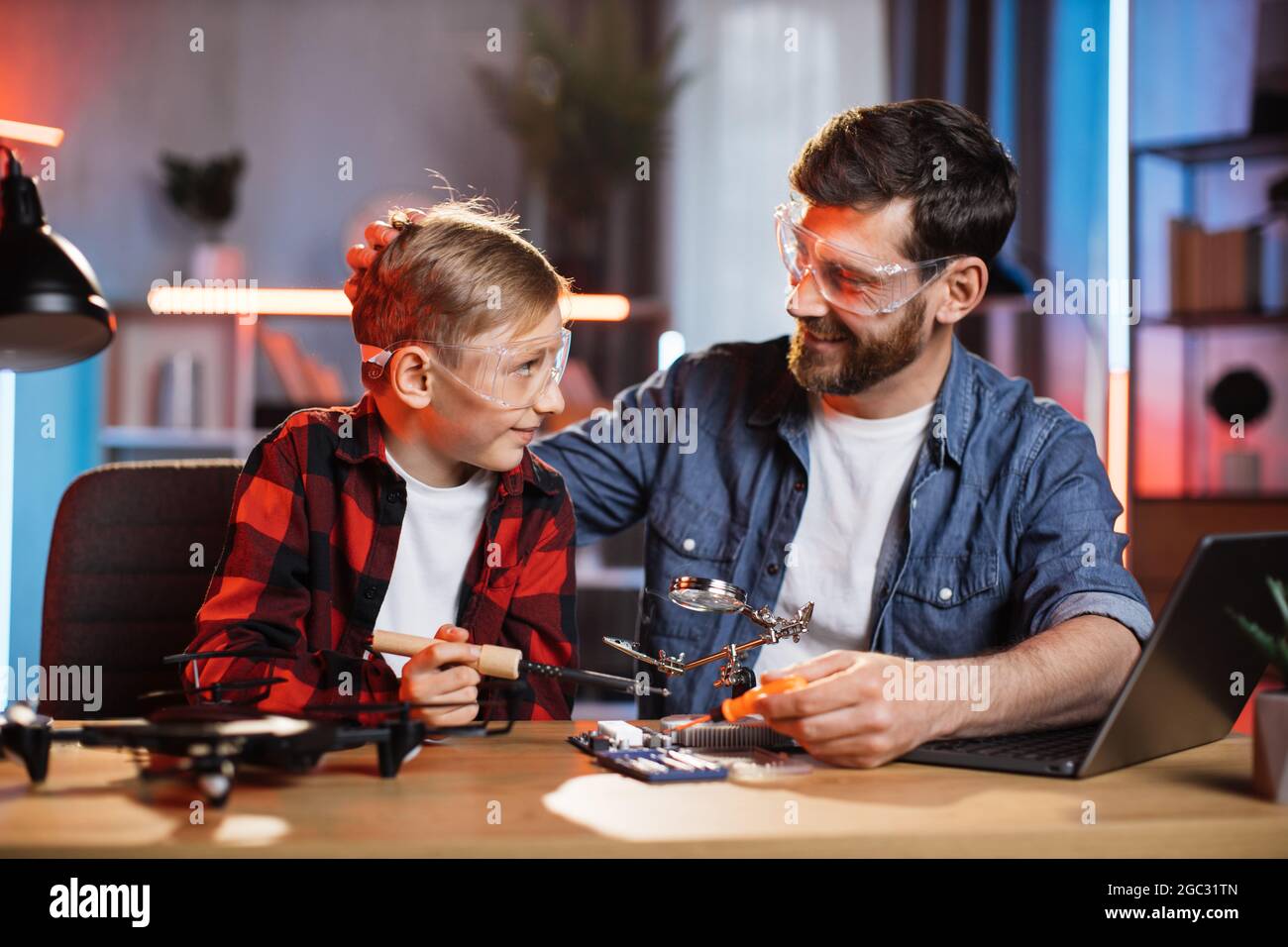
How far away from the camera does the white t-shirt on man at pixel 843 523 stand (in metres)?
1.82

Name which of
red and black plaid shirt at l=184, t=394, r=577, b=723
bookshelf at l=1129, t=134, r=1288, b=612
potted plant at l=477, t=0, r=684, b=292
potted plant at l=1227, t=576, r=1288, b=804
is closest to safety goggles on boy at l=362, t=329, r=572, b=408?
red and black plaid shirt at l=184, t=394, r=577, b=723

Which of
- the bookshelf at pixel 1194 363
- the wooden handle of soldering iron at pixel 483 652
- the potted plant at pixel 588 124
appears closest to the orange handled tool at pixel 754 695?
the wooden handle of soldering iron at pixel 483 652

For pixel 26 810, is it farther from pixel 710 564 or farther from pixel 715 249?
pixel 715 249

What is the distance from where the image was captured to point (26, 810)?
3.12 ft

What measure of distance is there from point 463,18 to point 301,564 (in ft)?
12.9

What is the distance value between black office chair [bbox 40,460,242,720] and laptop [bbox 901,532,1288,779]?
1151mm

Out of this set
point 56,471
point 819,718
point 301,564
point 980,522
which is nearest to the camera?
point 819,718

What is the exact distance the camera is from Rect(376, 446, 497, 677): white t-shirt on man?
5.47 ft

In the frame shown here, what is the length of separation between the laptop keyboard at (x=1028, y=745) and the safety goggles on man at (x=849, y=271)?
2.32 ft

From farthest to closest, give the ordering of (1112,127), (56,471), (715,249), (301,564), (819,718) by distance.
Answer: (715,249), (56,471), (1112,127), (301,564), (819,718)

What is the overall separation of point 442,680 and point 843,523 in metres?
0.83

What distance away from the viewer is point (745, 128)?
462 cm

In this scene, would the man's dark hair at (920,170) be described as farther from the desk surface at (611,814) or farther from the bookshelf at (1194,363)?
the bookshelf at (1194,363)
